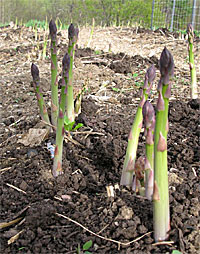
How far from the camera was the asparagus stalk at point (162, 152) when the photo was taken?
4.35 feet

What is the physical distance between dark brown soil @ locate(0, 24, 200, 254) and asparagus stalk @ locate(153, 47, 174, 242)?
0.30 ft

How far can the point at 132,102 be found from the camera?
135 inches

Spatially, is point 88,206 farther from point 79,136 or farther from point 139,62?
point 139,62

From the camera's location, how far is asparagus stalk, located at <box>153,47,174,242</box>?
Answer: 4.35ft

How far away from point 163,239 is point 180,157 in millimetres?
854

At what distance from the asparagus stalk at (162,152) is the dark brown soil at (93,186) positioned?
92mm

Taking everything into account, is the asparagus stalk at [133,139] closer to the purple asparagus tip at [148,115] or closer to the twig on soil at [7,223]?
the purple asparagus tip at [148,115]

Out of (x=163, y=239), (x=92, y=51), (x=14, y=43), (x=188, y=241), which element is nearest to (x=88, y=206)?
(x=163, y=239)

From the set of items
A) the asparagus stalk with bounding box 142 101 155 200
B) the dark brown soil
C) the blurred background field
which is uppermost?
the blurred background field

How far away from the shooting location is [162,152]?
4.63 feet

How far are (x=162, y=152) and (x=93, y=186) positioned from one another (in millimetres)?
754

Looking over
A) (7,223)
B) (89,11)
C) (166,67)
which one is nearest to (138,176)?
(166,67)

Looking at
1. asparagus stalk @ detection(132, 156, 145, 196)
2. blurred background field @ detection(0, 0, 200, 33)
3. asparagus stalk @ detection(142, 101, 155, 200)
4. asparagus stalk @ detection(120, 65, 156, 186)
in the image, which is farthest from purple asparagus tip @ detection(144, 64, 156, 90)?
blurred background field @ detection(0, 0, 200, 33)

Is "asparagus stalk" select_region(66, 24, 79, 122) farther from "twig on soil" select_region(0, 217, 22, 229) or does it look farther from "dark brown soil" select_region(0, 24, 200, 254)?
"twig on soil" select_region(0, 217, 22, 229)
